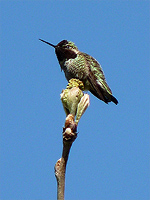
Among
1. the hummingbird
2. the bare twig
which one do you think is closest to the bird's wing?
the hummingbird

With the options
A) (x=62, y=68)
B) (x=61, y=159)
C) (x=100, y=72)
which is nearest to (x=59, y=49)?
(x=62, y=68)

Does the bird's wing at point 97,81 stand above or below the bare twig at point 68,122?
above

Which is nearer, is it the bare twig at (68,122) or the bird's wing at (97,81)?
the bare twig at (68,122)

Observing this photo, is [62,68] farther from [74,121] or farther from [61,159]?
[61,159]

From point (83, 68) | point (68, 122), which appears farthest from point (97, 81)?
point (68, 122)

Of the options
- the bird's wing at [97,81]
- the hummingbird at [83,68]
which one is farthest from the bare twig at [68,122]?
the bird's wing at [97,81]

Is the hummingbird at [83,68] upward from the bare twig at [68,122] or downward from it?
upward

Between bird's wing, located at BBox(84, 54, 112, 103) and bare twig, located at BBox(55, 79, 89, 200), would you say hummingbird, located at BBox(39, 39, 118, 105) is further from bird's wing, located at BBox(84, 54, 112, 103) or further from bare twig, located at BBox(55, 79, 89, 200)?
bare twig, located at BBox(55, 79, 89, 200)

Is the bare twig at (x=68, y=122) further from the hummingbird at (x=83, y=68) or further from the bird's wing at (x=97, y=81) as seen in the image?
the bird's wing at (x=97, y=81)
